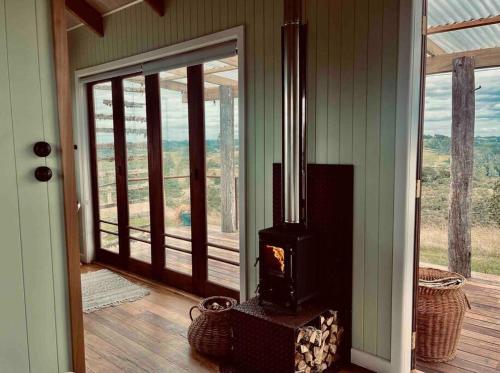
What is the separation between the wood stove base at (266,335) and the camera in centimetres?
225

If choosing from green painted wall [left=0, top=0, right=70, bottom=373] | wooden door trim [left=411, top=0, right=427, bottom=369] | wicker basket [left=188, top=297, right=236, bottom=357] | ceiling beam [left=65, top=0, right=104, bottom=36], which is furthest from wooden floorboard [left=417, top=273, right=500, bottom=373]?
ceiling beam [left=65, top=0, right=104, bottom=36]

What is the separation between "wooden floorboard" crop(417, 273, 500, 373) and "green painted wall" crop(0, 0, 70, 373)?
7.10 ft

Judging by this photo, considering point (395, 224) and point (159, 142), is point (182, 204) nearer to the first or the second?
point (159, 142)

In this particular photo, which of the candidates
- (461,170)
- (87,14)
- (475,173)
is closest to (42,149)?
(87,14)

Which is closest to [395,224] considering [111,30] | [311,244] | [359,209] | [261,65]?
[359,209]

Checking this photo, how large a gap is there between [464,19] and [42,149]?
11.1 ft

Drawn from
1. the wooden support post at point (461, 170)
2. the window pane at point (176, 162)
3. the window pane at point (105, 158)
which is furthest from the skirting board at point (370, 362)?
the window pane at point (105, 158)

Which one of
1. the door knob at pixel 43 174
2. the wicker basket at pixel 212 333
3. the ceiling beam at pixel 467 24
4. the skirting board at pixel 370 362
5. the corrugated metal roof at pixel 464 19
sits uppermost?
the corrugated metal roof at pixel 464 19

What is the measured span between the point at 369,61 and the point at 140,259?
10.3 feet

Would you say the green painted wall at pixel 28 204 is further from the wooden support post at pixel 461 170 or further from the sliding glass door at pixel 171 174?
the wooden support post at pixel 461 170

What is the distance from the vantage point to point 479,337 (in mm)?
2967

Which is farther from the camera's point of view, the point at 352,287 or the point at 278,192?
the point at 278,192

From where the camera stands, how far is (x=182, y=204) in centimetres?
388

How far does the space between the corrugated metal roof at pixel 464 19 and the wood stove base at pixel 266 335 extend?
2.50m
